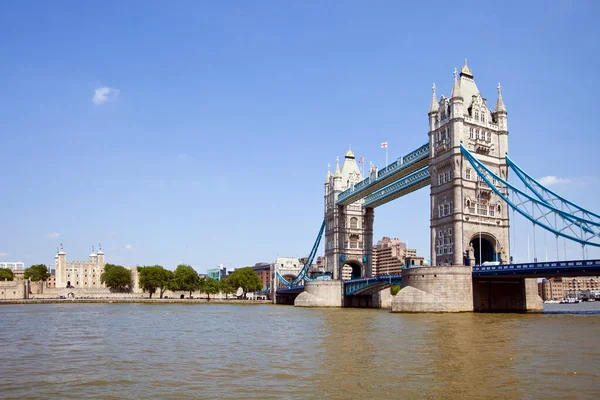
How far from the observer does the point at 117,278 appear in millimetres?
145625

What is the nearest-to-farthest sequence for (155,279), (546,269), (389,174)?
(546,269), (389,174), (155,279)

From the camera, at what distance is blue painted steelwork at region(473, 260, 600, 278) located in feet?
150

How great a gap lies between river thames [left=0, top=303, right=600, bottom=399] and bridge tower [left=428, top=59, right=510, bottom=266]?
85.1ft

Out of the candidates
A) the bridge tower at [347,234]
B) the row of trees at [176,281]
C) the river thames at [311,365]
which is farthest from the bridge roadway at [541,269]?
the row of trees at [176,281]

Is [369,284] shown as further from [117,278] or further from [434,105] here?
[117,278]

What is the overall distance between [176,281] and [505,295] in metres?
95.3

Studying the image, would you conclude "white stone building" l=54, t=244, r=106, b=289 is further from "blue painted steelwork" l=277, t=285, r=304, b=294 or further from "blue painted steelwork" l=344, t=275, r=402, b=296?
"blue painted steelwork" l=344, t=275, r=402, b=296

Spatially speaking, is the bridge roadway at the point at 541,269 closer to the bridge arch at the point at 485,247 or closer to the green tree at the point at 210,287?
the bridge arch at the point at 485,247

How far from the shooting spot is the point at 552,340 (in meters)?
27.7

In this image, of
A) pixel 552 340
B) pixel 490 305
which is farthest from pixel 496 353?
pixel 490 305

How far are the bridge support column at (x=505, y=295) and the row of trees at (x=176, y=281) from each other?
91.4m

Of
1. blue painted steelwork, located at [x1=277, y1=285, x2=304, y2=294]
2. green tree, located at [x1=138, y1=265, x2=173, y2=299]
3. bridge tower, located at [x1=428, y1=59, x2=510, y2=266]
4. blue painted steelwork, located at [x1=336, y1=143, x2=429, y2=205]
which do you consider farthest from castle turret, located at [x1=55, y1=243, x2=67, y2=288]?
bridge tower, located at [x1=428, y1=59, x2=510, y2=266]

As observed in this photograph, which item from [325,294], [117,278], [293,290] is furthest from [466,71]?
[117,278]

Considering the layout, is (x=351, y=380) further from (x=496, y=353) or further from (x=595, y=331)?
(x=595, y=331)
